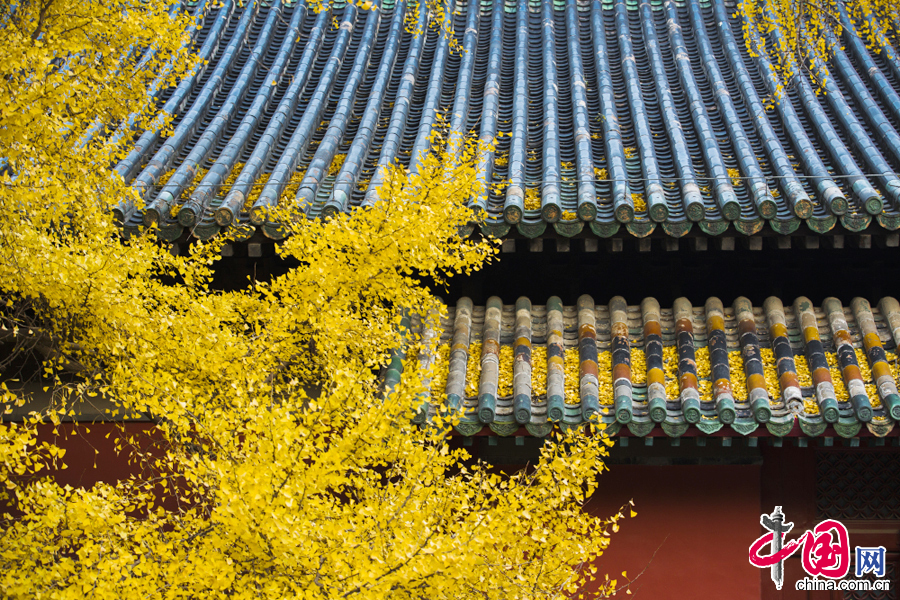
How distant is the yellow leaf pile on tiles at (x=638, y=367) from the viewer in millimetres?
4381

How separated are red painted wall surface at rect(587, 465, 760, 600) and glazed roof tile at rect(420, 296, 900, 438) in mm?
757

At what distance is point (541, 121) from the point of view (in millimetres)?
6129

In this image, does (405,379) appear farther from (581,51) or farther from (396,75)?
(581,51)

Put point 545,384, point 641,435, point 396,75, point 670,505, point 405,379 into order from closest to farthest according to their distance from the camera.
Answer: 1. point 405,379
2. point 641,435
3. point 545,384
4. point 670,505
5. point 396,75

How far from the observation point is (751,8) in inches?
194

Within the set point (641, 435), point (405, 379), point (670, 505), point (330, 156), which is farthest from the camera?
point (330, 156)

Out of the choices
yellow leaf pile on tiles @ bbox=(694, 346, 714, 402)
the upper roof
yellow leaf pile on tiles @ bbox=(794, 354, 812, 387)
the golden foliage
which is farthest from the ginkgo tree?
the golden foliage

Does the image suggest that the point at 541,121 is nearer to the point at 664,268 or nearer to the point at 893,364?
the point at 664,268

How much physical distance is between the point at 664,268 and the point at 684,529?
174 centimetres

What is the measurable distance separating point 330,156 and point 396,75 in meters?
1.94

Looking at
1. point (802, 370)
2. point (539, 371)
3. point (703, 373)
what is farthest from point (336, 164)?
point (802, 370)

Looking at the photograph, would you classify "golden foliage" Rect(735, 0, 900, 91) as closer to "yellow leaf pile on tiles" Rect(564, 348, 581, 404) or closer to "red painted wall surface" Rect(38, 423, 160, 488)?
"yellow leaf pile on tiles" Rect(564, 348, 581, 404)

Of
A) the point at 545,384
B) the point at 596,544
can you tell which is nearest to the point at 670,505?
the point at 545,384

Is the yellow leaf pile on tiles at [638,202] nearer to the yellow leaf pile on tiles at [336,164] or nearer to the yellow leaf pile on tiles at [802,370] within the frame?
the yellow leaf pile on tiles at [802,370]
